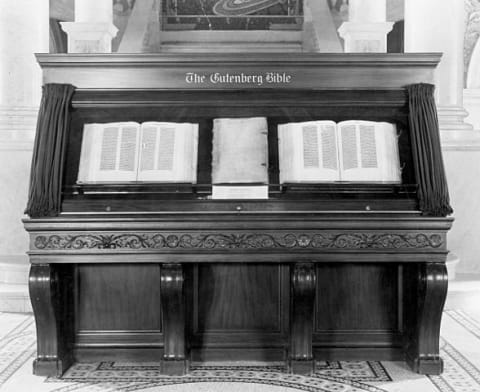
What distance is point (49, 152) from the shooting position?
13.9ft

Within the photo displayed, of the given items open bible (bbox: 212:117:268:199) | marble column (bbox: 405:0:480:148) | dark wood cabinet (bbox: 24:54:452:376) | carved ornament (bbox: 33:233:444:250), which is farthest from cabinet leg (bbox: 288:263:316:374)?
marble column (bbox: 405:0:480:148)

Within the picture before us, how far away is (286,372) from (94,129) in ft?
6.39

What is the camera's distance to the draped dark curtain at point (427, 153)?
4.17 meters

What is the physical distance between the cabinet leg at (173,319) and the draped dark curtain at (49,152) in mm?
782

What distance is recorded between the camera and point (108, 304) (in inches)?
180

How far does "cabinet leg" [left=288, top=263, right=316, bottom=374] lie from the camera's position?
166 inches

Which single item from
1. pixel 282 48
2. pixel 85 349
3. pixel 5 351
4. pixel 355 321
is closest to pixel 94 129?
pixel 85 349

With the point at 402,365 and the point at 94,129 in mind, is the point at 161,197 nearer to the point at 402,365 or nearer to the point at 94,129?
the point at 94,129

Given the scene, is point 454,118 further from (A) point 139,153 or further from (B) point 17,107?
(B) point 17,107

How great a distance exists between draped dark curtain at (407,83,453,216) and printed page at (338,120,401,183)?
0.45ft

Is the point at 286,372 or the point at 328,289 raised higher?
the point at 328,289

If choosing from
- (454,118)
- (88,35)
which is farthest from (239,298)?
(88,35)

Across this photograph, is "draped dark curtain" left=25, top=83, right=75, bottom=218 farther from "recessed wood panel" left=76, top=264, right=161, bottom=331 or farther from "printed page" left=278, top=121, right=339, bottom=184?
"printed page" left=278, top=121, right=339, bottom=184

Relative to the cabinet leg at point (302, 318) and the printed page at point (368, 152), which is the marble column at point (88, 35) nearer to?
the printed page at point (368, 152)
